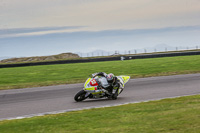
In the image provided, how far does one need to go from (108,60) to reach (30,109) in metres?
34.7

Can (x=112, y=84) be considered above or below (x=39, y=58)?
below

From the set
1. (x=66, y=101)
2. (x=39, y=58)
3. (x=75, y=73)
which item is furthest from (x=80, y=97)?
(x=39, y=58)

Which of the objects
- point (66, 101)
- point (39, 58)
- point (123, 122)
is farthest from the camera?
point (39, 58)

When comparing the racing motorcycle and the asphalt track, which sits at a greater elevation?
the racing motorcycle

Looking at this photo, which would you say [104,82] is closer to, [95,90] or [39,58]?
[95,90]

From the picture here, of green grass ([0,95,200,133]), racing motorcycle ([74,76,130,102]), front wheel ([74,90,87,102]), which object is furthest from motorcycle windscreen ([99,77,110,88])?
green grass ([0,95,200,133])

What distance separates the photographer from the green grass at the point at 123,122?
273 inches

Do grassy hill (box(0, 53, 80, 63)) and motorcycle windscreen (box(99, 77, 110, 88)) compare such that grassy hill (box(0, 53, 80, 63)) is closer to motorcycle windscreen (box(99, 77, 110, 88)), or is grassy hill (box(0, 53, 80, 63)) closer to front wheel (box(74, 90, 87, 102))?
front wheel (box(74, 90, 87, 102))

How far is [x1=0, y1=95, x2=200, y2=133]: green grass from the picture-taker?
6930mm

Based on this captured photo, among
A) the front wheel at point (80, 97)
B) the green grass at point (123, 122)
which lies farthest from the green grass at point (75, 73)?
the green grass at point (123, 122)

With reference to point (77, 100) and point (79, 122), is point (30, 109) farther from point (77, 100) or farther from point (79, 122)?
point (79, 122)

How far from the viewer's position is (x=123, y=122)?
306 inches

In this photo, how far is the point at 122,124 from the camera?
24.7 feet

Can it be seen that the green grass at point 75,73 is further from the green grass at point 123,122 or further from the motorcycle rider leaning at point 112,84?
the green grass at point 123,122
